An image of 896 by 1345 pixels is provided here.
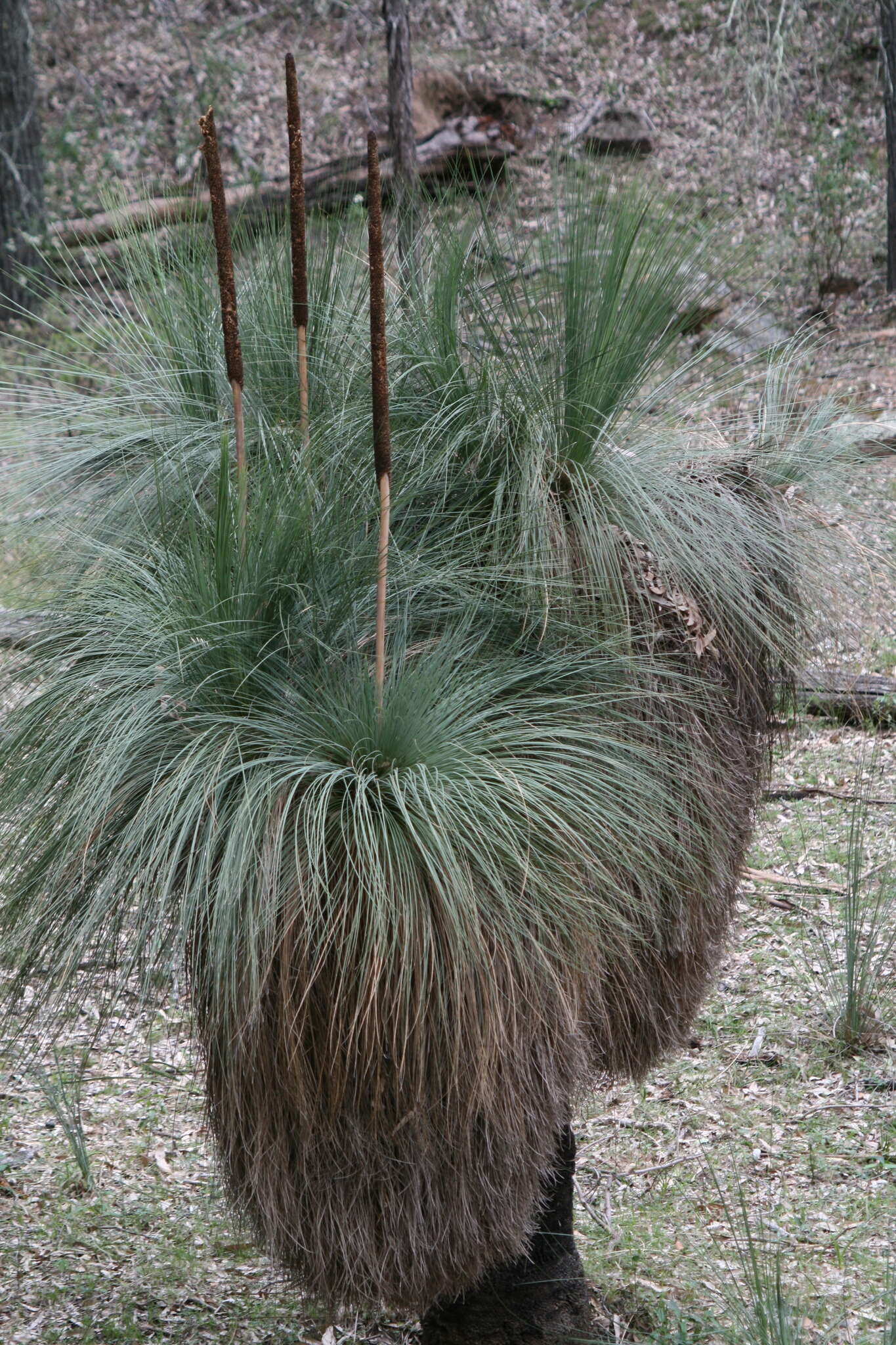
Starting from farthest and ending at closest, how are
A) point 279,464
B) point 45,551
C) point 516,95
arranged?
1. point 516,95
2. point 45,551
3. point 279,464

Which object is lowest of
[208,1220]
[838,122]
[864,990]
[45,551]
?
[208,1220]

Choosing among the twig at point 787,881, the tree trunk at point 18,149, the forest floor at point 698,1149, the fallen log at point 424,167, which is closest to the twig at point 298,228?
the forest floor at point 698,1149

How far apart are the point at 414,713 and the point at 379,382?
1.32 ft

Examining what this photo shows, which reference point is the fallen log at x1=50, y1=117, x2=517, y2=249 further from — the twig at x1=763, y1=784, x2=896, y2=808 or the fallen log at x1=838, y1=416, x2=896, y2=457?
the twig at x1=763, y1=784, x2=896, y2=808

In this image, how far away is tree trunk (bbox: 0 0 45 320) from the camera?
6895 mm

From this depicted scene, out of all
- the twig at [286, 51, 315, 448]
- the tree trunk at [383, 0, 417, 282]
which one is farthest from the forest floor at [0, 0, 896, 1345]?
the tree trunk at [383, 0, 417, 282]

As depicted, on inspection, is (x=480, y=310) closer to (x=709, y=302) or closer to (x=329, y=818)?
Result: (x=709, y=302)

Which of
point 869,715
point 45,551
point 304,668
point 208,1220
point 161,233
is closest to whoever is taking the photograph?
point 304,668

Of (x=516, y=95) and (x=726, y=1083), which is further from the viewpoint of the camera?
(x=516, y=95)

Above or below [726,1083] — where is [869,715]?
above

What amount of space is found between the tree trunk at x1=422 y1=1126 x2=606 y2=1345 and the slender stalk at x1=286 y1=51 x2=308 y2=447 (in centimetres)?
124

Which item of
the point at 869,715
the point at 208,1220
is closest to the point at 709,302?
the point at 208,1220

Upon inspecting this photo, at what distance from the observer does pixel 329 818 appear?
1419 millimetres

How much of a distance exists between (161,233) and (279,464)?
0.69 meters
